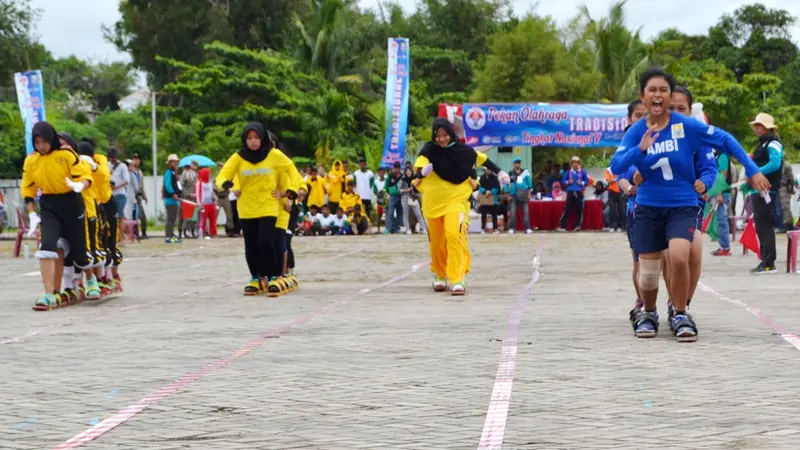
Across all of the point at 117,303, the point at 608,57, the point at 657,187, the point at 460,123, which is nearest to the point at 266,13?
the point at 608,57

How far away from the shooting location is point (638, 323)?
9.60 meters

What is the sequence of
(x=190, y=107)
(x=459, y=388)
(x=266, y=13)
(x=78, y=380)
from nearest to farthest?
(x=459, y=388), (x=78, y=380), (x=190, y=107), (x=266, y=13)

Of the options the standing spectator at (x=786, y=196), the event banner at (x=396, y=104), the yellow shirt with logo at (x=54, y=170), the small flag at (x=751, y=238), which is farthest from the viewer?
the event banner at (x=396, y=104)

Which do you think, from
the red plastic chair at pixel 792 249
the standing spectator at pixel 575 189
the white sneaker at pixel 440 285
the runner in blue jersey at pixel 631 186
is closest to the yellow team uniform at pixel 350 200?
Answer: the standing spectator at pixel 575 189

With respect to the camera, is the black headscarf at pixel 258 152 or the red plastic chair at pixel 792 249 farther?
the red plastic chair at pixel 792 249

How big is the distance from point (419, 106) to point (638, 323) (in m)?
46.3

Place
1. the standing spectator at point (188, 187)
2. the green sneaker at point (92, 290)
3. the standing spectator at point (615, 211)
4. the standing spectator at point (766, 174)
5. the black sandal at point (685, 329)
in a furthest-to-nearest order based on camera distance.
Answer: the standing spectator at point (615, 211) → the standing spectator at point (188, 187) → the standing spectator at point (766, 174) → the green sneaker at point (92, 290) → the black sandal at point (685, 329)

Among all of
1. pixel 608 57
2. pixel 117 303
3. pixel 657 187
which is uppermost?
pixel 608 57

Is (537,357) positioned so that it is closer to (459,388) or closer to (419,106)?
(459,388)

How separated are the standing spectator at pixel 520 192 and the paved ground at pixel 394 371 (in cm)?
1681

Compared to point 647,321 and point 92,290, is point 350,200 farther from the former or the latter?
point 647,321

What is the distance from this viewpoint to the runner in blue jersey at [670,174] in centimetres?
926

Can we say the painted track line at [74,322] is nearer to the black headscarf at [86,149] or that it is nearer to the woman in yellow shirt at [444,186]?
the black headscarf at [86,149]

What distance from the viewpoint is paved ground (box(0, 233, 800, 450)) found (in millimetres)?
6055
